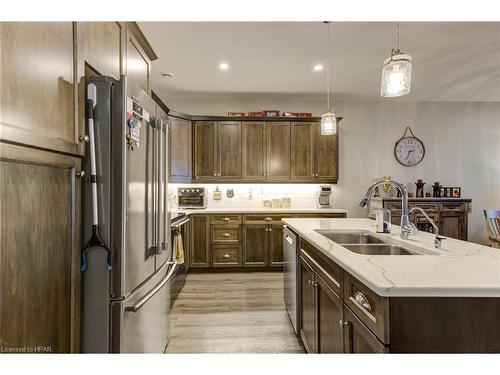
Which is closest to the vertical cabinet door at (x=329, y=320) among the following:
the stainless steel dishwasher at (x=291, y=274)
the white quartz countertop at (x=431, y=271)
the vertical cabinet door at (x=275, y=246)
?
the white quartz countertop at (x=431, y=271)

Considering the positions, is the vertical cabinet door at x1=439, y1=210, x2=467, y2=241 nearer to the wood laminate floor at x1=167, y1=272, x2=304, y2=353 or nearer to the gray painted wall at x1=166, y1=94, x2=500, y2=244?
the gray painted wall at x1=166, y1=94, x2=500, y2=244

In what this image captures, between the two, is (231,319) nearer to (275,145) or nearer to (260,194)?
(260,194)

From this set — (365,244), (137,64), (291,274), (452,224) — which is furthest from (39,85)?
(452,224)

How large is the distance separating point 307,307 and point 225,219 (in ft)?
8.24

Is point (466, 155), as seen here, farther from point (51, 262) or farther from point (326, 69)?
point (51, 262)

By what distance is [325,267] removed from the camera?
1563 millimetres

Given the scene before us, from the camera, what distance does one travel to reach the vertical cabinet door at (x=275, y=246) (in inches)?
172

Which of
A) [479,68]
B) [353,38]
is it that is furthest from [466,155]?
[353,38]

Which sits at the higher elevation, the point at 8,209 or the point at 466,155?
the point at 466,155

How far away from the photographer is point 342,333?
1.30 meters

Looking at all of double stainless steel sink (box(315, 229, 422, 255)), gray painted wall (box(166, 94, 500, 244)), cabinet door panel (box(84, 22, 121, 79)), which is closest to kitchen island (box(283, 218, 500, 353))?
double stainless steel sink (box(315, 229, 422, 255))
